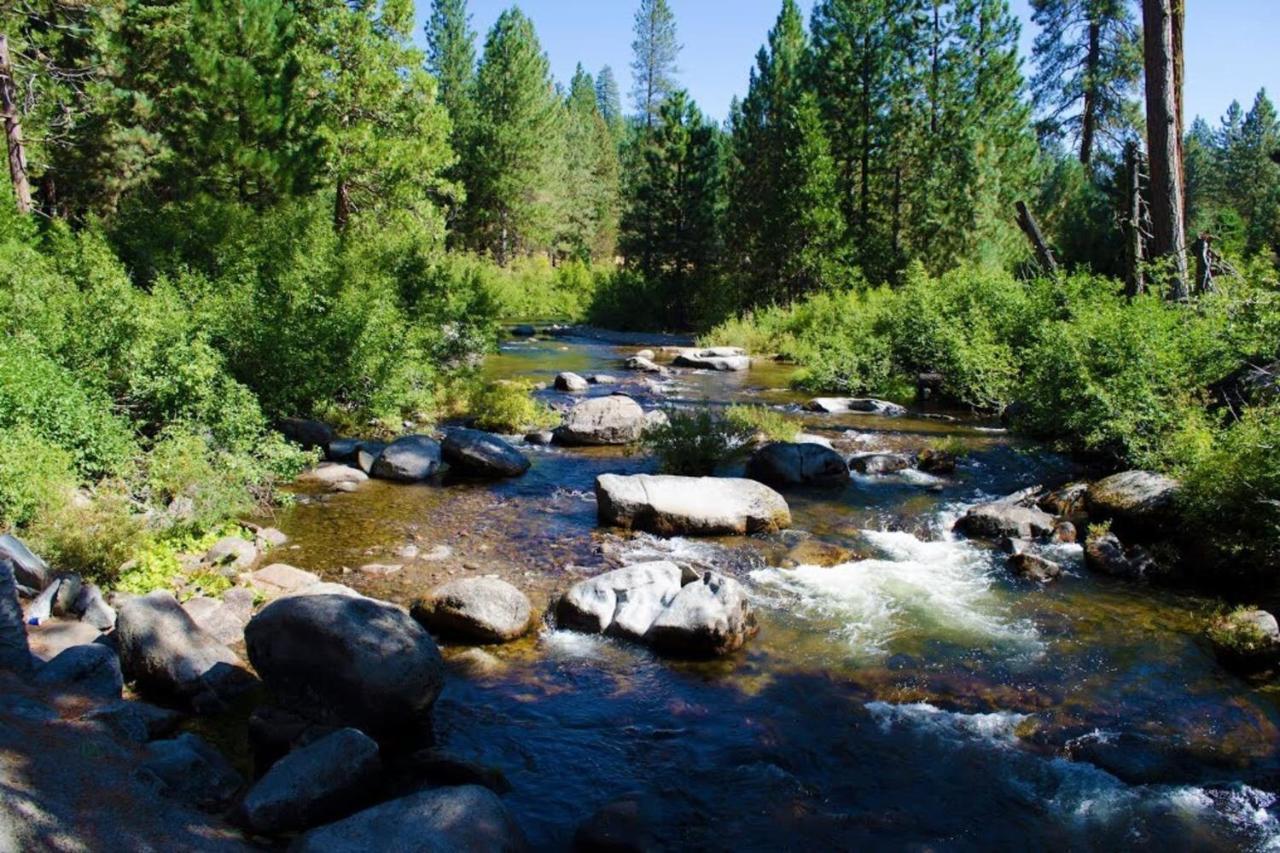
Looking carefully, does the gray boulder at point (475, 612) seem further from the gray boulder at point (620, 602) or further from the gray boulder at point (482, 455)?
the gray boulder at point (482, 455)

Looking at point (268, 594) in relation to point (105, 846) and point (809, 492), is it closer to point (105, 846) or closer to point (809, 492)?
point (105, 846)

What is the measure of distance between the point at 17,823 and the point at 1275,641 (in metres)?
9.14

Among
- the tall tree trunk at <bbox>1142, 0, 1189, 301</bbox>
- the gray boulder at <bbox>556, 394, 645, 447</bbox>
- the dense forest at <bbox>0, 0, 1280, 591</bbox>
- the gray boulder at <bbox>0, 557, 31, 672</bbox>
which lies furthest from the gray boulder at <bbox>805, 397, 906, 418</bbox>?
the gray boulder at <bbox>0, 557, 31, 672</bbox>

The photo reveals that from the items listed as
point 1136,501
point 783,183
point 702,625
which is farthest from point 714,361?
point 702,625

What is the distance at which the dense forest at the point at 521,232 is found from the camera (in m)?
10.5

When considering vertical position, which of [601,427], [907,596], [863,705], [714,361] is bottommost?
[863,705]

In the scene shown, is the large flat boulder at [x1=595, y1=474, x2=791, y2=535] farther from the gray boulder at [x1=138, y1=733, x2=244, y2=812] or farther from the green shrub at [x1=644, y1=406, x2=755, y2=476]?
the gray boulder at [x1=138, y1=733, x2=244, y2=812]

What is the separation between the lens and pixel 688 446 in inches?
535

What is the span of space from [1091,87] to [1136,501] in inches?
1271

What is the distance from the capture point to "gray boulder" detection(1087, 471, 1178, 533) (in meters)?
10.2

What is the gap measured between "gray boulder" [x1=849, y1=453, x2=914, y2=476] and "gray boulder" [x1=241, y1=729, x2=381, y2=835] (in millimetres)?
10120

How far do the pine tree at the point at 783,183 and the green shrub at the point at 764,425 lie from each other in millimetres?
20144

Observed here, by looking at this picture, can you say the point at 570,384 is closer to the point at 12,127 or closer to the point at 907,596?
the point at 12,127

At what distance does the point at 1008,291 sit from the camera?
21078mm
